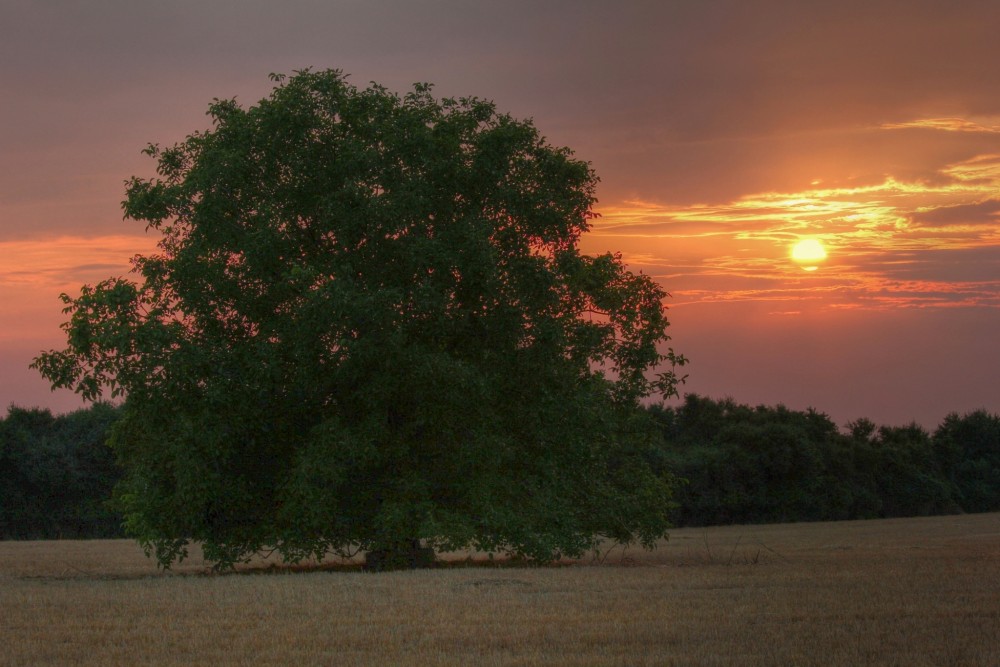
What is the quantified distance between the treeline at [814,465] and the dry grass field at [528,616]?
1721 inches

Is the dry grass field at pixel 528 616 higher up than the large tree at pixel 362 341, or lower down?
lower down

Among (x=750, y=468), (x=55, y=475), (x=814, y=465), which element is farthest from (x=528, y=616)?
(x=814, y=465)

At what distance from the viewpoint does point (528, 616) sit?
1731cm

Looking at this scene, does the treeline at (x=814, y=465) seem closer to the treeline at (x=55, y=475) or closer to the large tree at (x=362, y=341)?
the treeline at (x=55, y=475)

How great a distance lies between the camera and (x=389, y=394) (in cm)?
2855

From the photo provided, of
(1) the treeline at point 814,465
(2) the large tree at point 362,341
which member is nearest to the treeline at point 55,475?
(1) the treeline at point 814,465

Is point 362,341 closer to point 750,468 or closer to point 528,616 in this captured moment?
point 528,616

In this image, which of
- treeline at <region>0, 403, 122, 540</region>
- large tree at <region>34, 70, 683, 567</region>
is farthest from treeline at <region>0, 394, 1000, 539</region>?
large tree at <region>34, 70, 683, 567</region>

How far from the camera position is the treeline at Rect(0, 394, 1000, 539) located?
65125 mm

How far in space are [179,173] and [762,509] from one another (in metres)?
52.7

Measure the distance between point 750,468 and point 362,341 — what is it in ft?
164

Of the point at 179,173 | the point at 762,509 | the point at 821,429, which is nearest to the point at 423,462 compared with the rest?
the point at 179,173

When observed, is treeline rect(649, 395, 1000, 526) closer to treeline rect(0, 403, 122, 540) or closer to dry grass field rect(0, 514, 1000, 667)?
treeline rect(0, 403, 122, 540)

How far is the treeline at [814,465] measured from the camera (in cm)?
7269
